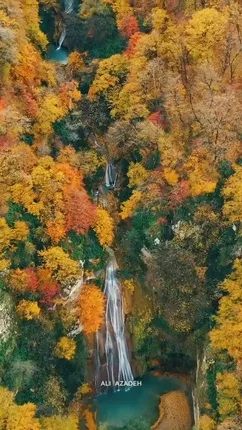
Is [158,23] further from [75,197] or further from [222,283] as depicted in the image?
[222,283]

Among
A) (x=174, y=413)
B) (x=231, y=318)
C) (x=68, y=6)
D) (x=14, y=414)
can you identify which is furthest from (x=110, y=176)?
(x=14, y=414)

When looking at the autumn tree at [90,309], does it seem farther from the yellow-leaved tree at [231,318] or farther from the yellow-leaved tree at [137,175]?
the yellow-leaved tree at [137,175]

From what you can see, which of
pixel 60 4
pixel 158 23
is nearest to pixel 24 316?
pixel 158 23

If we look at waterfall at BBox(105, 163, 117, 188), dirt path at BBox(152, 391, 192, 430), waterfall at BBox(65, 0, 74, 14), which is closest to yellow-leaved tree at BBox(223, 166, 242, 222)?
waterfall at BBox(105, 163, 117, 188)

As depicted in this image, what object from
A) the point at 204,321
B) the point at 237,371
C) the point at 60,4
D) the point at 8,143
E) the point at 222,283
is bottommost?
the point at 237,371

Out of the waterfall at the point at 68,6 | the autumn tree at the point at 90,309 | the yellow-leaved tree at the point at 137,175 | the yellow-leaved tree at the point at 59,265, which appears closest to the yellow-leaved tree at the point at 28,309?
the yellow-leaved tree at the point at 59,265

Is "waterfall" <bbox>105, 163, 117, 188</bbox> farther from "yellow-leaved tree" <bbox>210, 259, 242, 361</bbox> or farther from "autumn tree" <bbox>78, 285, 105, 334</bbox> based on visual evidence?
"yellow-leaved tree" <bbox>210, 259, 242, 361</bbox>
